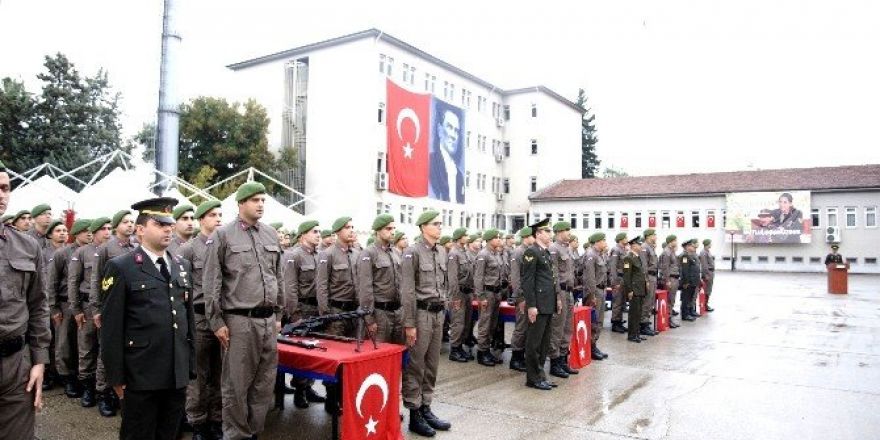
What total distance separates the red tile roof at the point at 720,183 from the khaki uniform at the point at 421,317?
133 feet

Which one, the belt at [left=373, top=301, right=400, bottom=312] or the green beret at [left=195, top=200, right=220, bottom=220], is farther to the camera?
the belt at [left=373, top=301, right=400, bottom=312]

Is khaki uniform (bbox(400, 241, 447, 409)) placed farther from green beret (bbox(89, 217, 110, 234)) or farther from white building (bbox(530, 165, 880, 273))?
white building (bbox(530, 165, 880, 273))

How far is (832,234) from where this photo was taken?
38188 millimetres

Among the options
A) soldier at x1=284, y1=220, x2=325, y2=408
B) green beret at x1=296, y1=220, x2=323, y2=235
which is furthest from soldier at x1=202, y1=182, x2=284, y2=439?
green beret at x1=296, y1=220, x2=323, y2=235

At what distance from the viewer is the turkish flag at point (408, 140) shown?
1194 inches

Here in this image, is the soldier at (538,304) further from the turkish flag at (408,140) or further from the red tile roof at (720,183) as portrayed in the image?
the red tile roof at (720,183)

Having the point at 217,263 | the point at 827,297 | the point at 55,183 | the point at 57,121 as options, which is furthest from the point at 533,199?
the point at 217,263

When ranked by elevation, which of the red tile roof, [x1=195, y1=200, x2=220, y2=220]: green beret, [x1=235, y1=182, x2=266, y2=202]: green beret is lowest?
[x1=195, y1=200, x2=220, y2=220]: green beret

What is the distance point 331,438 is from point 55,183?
48.9 ft

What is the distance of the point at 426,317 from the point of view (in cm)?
580

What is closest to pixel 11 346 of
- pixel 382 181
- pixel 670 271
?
pixel 670 271

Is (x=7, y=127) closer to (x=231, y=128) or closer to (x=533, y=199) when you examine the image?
(x=231, y=128)

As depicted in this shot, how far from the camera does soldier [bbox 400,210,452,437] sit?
568 centimetres

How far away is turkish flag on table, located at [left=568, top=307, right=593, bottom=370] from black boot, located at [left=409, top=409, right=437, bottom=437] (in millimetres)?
3561
